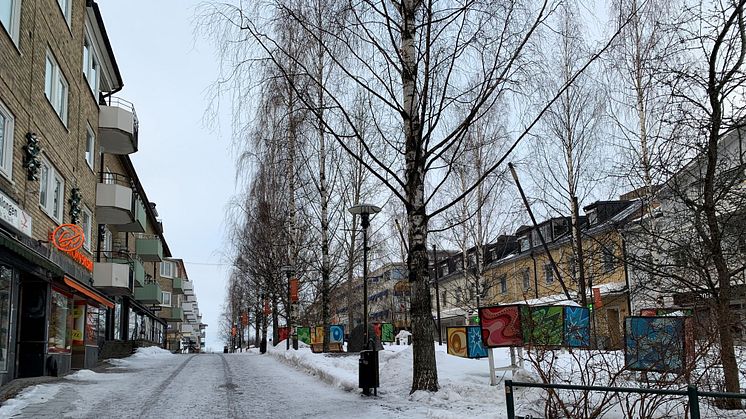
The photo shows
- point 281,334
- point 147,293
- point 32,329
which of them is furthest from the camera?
point 281,334

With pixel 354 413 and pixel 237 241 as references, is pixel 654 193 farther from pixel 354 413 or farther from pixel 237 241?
pixel 237 241

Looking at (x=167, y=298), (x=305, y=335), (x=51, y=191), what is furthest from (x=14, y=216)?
(x=167, y=298)

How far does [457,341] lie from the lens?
1560cm

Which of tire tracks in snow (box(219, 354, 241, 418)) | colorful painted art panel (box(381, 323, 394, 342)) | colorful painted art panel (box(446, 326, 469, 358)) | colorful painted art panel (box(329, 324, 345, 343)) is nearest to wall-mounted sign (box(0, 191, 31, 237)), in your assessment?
tire tracks in snow (box(219, 354, 241, 418))

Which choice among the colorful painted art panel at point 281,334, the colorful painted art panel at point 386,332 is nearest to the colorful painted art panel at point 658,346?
the colorful painted art panel at point 386,332

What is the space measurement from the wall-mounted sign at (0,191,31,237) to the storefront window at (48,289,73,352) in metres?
3.24

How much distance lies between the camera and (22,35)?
571 inches

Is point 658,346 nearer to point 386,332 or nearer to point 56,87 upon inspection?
point 56,87

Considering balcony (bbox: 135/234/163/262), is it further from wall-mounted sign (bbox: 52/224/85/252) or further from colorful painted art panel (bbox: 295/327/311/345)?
wall-mounted sign (bbox: 52/224/85/252)

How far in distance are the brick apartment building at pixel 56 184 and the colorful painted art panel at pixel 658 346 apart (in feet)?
31.7

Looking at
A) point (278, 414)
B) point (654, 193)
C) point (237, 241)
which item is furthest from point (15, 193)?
point (237, 241)

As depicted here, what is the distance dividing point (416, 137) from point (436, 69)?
126 cm

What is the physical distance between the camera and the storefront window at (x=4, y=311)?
13.7 meters

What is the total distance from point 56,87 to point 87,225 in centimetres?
637
